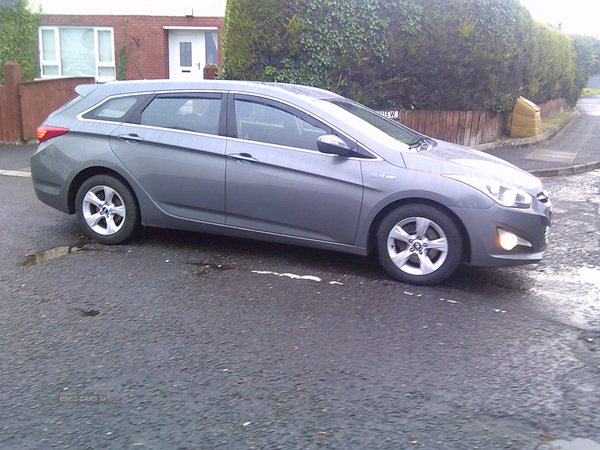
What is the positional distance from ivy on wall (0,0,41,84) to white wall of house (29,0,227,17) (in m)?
0.37

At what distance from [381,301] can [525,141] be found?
10.8 meters

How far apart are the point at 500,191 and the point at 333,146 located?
140 centimetres

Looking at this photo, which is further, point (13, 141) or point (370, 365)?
point (13, 141)

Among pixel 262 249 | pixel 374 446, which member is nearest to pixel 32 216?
pixel 262 249

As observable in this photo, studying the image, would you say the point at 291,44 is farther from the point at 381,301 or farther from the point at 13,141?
the point at 381,301

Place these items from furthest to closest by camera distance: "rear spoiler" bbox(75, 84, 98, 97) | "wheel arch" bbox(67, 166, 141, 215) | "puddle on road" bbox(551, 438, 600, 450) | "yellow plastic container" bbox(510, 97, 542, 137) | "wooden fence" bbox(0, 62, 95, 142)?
1. "yellow plastic container" bbox(510, 97, 542, 137)
2. "wooden fence" bbox(0, 62, 95, 142)
3. "rear spoiler" bbox(75, 84, 98, 97)
4. "wheel arch" bbox(67, 166, 141, 215)
5. "puddle on road" bbox(551, 438, 600, 450)

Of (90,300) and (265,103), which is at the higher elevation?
(265,103)

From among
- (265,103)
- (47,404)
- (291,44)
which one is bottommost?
(47,404)

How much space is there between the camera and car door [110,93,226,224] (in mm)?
5688

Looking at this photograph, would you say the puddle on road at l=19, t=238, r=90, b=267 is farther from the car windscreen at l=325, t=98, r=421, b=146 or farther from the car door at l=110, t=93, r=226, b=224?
the car windscreen at l=325, t=98, r=421, b=146

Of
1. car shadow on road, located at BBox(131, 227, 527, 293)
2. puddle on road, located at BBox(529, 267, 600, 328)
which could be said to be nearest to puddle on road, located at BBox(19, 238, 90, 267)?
car shadow on road, located at BBox(131, 227, 527, 293)

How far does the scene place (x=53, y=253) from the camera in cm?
593

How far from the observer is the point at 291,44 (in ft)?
37.0

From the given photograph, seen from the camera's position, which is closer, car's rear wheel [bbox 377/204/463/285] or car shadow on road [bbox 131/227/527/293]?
car's rear wheel [bbox 377/204/463/285]
